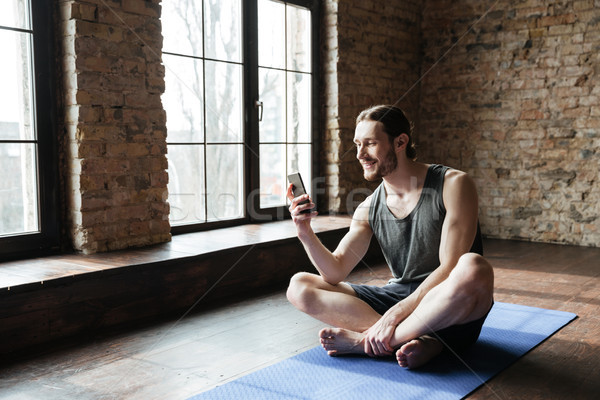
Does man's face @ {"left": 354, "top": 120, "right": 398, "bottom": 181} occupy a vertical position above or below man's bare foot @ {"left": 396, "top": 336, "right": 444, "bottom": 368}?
above

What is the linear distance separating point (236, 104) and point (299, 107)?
82 cm

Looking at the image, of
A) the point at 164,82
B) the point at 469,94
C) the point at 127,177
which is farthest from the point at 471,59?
the point at 127,177

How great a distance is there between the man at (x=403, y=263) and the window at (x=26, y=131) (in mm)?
1670

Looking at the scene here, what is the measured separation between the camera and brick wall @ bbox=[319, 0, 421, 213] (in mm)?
5383

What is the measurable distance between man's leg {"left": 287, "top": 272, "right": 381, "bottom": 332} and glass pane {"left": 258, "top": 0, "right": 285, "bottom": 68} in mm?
2689

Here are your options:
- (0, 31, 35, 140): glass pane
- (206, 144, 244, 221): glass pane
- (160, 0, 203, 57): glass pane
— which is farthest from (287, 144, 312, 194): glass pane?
(0, 31, 35, 140): glass pane

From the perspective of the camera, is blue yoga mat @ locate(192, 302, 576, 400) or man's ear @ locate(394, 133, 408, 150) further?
man's ear @ locate(394, 133, 408, 150)

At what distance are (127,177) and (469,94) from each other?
3.83 metres

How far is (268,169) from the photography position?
4953 millimetres

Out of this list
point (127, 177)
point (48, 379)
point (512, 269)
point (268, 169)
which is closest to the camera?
point (48, 379)

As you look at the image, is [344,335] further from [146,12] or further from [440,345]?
[146,12]

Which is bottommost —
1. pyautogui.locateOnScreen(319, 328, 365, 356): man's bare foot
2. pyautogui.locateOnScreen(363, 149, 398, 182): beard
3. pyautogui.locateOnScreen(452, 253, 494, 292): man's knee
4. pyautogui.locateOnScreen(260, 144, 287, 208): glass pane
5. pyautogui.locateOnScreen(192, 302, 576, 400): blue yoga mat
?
pyautogui.locateOnScreen(192, 302, 576, 400): blue yoga mat

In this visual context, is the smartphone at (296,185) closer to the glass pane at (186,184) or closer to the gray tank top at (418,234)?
the gray tank top at (418,234)

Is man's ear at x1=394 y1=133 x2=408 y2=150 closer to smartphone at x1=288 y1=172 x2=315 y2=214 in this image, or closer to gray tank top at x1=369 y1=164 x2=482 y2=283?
gray tank top at x1=369 y1=164 x2=482 y2=283
